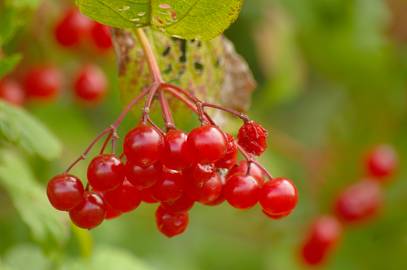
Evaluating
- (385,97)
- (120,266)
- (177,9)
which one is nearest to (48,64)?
(120,266)

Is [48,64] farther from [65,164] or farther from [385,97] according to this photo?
[385,97]

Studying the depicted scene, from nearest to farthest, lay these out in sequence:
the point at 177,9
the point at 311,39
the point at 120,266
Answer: the point at 177,9 < the point at 120,266 < the point at 311,39

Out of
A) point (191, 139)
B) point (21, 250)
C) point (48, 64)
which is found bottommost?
point (191, 139)

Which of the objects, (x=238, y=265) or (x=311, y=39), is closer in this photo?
(x=311, y=39)

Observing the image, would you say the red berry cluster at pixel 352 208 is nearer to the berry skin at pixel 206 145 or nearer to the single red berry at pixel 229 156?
the single red berry at pixel 229 156

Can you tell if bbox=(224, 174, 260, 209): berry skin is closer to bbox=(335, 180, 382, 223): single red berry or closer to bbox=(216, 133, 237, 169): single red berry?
bbox=(216, 133, 237, 169): single red berry
